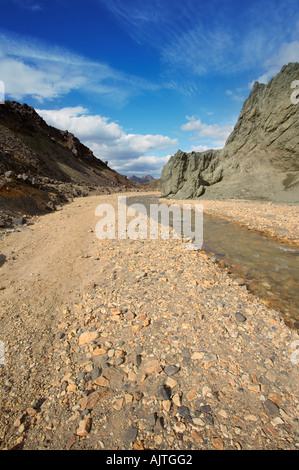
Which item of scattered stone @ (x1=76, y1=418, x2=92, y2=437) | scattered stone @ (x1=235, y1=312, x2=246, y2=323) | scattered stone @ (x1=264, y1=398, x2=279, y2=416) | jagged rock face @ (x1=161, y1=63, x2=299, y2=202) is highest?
jagged rock face @ (x1=161, y1=63, x2=299, y2=202)

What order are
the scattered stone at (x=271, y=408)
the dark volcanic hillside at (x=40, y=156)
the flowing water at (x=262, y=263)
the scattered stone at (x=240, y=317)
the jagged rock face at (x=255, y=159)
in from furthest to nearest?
the jagged rock face at (x=255, y=159), the dark volcanic hillside at (x=40, y=156), the flowing water at (x=262, y=263), the scattered stone at (x=240, y=317), the scattered stone at (x=271, y=408)

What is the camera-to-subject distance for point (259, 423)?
2510 millimetres

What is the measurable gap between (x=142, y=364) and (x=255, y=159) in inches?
1288

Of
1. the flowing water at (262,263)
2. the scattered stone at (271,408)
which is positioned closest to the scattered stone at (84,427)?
the scattered stone at (271,408)

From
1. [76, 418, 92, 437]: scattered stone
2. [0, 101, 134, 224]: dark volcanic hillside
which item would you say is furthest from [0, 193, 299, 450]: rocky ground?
[0, 101, 134, 224]: dark volcanic hillside

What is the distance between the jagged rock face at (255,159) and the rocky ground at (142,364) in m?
22.2

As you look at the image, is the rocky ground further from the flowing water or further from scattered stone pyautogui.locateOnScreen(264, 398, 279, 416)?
the flowing water

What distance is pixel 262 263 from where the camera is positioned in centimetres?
783

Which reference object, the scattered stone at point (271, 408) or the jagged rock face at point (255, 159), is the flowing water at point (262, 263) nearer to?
the scattered stone at point (271, 408)

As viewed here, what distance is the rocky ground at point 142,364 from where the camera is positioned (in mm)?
2428

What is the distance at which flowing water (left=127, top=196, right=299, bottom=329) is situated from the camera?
5.47m

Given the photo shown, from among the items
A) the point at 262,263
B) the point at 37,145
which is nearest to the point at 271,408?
the point at 262,263

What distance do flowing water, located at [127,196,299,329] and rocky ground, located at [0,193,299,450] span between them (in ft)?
2.20
